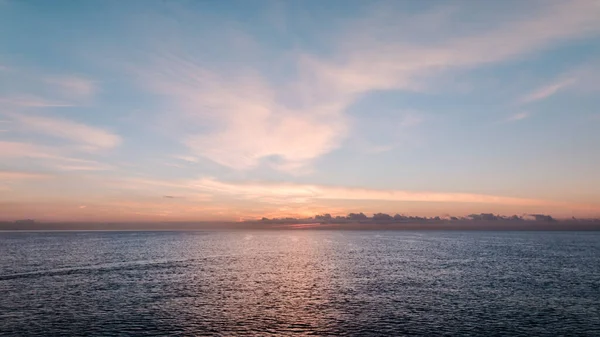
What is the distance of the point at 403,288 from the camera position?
82250mm

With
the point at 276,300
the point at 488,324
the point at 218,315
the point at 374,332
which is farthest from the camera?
the point at 276,300

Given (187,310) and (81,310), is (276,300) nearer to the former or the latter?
(187,310)

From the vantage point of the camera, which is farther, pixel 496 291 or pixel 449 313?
pixel 496 291

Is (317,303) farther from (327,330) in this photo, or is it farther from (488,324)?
(488,324)

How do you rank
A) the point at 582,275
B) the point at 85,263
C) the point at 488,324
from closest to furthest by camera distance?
1. the point at 488,324
2. the point at 582,275
3. the point at 85,263

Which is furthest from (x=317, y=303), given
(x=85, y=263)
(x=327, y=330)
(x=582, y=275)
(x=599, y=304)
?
(x=85, y=263)

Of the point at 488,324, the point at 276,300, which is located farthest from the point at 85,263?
the point at 488,324

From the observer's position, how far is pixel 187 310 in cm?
6175

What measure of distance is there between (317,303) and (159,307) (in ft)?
79.0

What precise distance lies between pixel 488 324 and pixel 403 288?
28.4 meters

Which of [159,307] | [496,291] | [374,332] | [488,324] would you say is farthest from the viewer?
[496,291]

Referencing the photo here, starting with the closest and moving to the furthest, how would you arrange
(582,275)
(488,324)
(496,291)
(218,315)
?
(488,324) → (218,315) → (496,291) → (582,275)

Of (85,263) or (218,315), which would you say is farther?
(85,263)

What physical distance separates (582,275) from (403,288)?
175 feet
